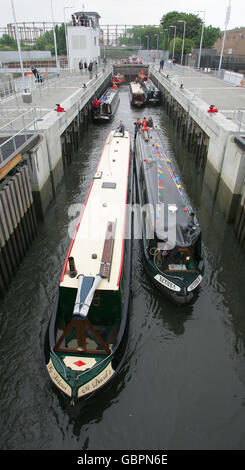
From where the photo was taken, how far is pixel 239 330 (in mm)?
11148

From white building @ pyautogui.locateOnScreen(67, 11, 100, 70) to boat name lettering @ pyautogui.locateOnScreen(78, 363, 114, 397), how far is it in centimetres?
6518

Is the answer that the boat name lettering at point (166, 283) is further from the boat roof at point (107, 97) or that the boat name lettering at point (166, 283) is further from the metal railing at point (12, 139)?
the boat roof at point (107, 97)

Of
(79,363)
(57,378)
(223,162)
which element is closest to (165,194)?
(223,162)

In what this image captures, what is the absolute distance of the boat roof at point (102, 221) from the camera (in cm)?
941

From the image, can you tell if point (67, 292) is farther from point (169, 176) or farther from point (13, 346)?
point (169, 176)

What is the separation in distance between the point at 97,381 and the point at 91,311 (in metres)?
2.01

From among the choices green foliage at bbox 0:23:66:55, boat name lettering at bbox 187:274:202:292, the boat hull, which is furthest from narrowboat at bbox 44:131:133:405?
green foliage at bbox 0:23:66:55

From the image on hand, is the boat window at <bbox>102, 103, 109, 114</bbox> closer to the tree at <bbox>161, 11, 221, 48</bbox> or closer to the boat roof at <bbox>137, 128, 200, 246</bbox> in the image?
the boat roof at <bbox>137, 128, 200, 246</bbox>

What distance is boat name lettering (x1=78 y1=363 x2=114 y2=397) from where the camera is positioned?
7875 mm

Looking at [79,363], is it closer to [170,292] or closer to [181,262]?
[170,292]

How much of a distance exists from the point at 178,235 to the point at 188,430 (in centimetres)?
621

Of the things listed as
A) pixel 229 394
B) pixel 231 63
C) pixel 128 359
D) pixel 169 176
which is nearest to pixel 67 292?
pixel 128 359

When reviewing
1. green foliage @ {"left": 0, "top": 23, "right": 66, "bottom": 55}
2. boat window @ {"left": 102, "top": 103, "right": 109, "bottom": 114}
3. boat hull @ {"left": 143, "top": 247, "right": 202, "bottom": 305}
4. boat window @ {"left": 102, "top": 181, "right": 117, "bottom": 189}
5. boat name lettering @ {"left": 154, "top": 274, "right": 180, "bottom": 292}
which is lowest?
boat hull @ {"left": 143, "top": 247, "right": 202, "bottom": 305}

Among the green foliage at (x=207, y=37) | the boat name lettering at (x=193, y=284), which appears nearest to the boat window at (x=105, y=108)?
the boat name lettering at (x=193, y=284)
